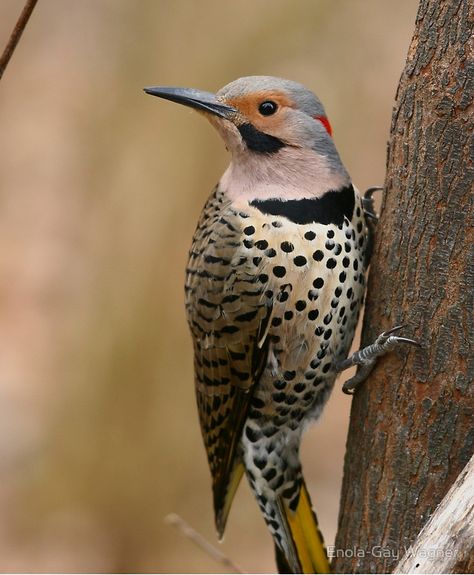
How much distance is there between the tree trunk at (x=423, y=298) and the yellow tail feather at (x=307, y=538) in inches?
22.6

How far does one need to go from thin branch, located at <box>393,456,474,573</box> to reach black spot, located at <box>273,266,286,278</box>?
919 mm

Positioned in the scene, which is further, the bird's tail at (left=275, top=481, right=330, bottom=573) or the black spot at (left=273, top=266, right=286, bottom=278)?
the bird's tail at (left=275, top=481, right=330, bottom=573)

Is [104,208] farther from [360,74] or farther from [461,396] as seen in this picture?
[461,396]

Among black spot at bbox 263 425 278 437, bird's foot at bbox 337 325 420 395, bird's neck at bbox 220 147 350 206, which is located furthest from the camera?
black spot at bbox 263 425 278 437

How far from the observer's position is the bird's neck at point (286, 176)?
298 centimetres

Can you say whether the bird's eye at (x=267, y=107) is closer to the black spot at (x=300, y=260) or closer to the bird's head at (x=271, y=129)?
the bird's head at (x=271, y=129)

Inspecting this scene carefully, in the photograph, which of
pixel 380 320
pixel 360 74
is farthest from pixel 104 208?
pixel 380 320

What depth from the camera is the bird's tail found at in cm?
338

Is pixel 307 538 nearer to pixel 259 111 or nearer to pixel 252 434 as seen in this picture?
pixel 252 434

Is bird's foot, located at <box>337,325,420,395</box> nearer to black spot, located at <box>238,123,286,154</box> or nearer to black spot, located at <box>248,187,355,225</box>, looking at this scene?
black spot, located at <box>248,187,355,225</box>

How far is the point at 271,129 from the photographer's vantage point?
117 inches

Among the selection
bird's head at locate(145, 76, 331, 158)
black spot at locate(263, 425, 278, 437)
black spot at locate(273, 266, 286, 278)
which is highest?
bird's head at locate(145, 76, 331, 158)

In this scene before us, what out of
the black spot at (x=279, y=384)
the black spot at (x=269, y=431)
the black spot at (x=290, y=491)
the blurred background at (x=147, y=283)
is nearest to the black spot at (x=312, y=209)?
the black spot at (x=279, y=384)

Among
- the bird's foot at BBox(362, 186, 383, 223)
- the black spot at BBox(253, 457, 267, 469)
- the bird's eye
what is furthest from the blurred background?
the bird's eye
